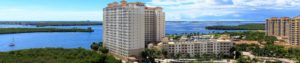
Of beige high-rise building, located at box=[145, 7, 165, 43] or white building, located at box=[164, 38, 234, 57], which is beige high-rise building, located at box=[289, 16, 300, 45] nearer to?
white building, located at box=[164, 38, 234, 57]

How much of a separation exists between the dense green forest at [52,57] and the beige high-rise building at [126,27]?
252 cm

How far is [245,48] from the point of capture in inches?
707

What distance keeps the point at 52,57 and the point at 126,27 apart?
418 centimetres

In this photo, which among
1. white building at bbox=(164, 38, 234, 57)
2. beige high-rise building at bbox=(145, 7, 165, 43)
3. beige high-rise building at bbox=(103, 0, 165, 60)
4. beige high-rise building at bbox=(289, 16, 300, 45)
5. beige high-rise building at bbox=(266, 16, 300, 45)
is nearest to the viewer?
beige high-rise building at bbox=(103, 0, 165, 60)

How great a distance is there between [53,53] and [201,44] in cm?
609

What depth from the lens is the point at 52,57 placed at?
11758 mm

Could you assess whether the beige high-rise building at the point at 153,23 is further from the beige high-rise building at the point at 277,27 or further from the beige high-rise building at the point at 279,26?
the beige high-rise building at the point at 277,27

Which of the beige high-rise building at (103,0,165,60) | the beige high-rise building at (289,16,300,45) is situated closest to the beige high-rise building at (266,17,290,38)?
the beige high-rise building at (289,16,300,45)

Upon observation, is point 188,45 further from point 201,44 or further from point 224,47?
point 224,47

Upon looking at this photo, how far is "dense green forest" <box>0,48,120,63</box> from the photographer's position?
10.9m

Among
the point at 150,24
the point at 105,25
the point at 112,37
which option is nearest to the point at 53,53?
the point at 112,37

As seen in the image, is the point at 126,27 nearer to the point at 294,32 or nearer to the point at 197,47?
the point at 197,47

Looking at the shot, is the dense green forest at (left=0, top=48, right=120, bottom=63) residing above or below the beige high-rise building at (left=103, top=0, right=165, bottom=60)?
below

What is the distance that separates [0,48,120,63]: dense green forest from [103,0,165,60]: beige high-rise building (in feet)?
8.28
